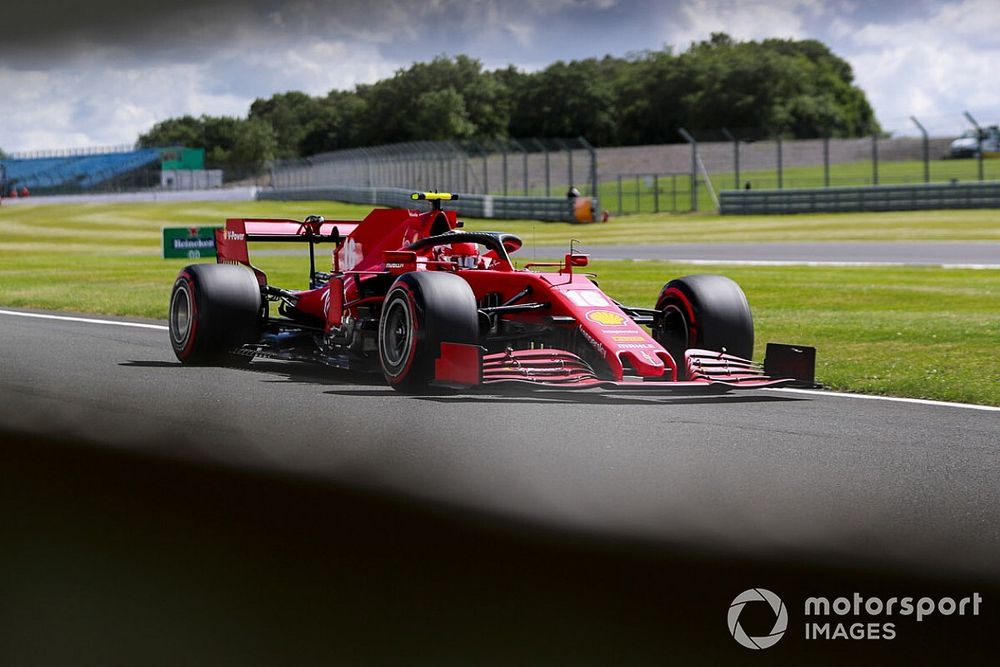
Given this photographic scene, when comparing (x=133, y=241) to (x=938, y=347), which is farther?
(x=133, y=241)

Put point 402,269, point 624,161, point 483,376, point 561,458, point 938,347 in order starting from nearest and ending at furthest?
point 561,458
point 624,161
point 483,376
point 402,269
point 938,347

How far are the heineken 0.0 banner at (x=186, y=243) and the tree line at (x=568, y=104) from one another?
23.4 meters

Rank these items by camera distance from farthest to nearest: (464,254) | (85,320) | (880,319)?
1. (85,320)
2. (880,319)
3. (464,254)

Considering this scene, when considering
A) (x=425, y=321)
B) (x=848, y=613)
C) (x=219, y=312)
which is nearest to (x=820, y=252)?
(x=219, y=312)

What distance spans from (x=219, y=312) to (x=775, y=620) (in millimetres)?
6885

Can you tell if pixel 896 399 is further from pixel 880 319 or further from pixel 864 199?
pixel 864 199

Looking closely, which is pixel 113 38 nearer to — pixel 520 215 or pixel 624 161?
pixel 624 161

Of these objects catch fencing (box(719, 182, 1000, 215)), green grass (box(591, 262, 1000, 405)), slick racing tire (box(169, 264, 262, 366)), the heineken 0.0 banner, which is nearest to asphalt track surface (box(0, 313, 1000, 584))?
slick racing tire (box(169, 264, 262, 366))

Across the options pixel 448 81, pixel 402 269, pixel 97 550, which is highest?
pixel 448 81

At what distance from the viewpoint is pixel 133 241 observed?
40844 mm

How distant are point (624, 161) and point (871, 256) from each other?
18014 mm

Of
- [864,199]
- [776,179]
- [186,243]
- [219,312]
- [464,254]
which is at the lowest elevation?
[219,312]

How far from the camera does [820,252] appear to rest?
25.4 m

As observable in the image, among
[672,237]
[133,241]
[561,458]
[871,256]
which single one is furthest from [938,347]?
[133,241]
